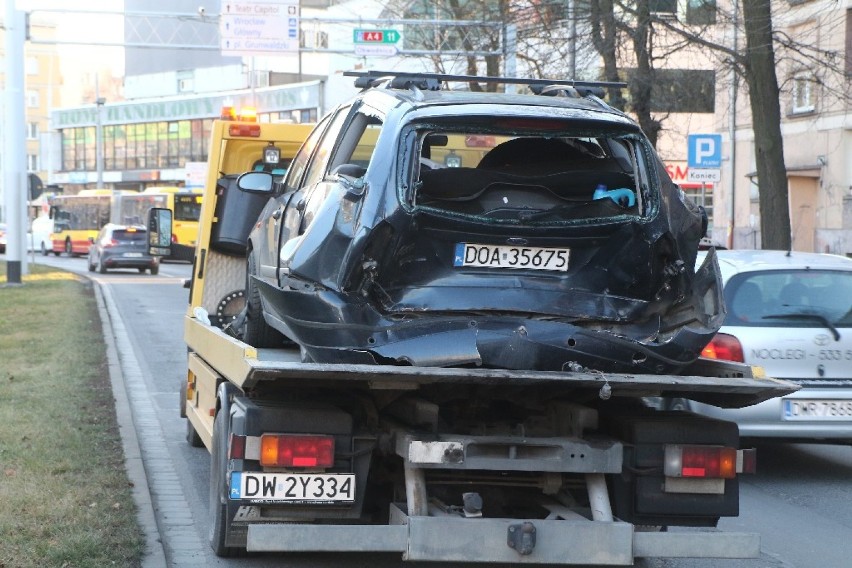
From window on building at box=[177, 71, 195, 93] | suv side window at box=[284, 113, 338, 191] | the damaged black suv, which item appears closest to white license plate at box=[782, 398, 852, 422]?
the damaged black suv

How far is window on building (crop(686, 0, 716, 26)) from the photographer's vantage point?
867 inches

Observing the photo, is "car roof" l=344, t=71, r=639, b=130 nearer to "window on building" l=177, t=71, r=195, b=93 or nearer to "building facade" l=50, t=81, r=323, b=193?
"building facade" l=50, t=81, r=323, b=193

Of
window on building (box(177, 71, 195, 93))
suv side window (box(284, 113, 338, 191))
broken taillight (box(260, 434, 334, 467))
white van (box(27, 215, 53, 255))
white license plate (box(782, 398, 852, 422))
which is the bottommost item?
white van (box(27, 215, 53, 255))

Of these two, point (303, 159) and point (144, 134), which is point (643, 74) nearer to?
point (303, 159)

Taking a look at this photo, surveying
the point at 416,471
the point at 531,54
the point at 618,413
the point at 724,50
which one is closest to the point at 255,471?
the point at 416,471


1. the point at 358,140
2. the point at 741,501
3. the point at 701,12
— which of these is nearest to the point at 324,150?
the point at 358,140

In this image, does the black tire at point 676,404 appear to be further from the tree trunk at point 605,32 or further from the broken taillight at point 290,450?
the tree trunk at point 605,32

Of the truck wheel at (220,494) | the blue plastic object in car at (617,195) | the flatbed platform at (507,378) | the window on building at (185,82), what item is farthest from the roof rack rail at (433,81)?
the window on building at (185,82)

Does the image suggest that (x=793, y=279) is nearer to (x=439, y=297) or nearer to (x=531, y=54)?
(x=439, y=297)

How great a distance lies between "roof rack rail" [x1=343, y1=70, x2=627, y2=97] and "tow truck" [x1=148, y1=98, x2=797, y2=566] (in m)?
1.57

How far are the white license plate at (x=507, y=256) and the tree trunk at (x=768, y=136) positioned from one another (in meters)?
15.1

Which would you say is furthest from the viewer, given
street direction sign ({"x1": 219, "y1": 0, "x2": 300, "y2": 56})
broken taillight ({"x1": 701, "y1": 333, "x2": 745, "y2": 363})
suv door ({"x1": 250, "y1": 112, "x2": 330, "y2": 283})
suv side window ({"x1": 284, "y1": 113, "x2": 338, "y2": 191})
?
street direction sign ({"x1": 219, "y1": 0, "x2": 300, "y2": 56})

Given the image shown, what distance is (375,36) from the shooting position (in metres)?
33.1

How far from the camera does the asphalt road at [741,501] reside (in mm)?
6789
